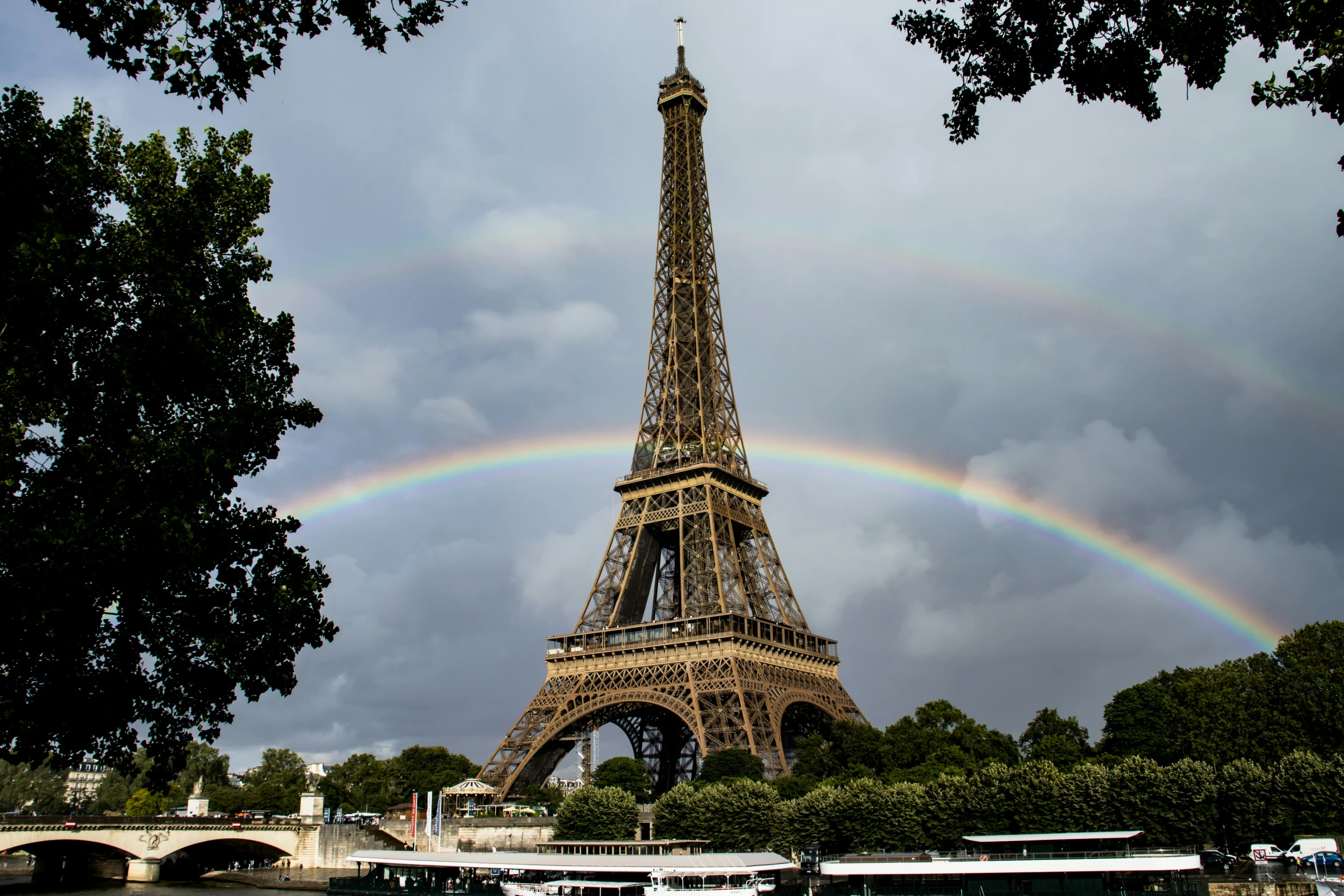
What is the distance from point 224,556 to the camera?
20.2 m

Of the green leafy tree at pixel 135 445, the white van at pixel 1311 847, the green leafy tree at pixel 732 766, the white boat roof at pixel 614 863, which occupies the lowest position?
the white van at pixel 1311 847

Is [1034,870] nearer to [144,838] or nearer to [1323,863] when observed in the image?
[1323,863]

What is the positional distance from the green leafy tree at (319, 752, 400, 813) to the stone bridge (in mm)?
33634

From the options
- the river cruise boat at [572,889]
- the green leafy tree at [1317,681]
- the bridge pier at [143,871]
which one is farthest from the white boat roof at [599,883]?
the bridge pier at [143,871]

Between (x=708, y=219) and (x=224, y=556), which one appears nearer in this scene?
(x=224, y=556)

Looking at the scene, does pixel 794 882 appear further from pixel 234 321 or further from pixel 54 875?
pixel 54 875

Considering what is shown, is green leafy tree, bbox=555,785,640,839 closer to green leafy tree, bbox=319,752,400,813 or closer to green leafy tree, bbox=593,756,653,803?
green leafy tree, bbox=593,756,653,803

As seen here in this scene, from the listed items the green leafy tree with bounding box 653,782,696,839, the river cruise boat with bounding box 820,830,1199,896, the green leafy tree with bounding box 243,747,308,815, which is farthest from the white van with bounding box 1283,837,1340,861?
the green leafy tree with bounding box 243,747,308,815

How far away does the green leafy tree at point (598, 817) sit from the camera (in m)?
65.1

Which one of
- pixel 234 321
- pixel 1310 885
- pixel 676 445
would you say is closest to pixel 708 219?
pixel 676 445

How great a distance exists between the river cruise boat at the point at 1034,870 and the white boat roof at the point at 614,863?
3690 millimetres

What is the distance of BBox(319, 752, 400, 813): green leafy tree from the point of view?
121000mm

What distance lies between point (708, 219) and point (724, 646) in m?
46.1

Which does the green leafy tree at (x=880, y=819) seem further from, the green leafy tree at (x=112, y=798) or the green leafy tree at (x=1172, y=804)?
the green leafy tree at (x=112, y=798)
